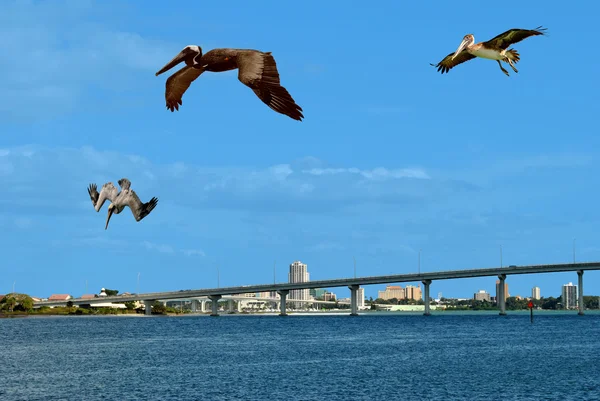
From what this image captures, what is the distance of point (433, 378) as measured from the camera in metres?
65.2

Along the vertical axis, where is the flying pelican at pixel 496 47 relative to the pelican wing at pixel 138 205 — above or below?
above

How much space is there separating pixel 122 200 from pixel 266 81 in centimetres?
390

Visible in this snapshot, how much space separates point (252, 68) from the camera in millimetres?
4641

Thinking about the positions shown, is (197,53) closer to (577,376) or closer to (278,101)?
(278,101)

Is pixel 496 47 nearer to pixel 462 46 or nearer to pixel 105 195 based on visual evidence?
pixel 462 46

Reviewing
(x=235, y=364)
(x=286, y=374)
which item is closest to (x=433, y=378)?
(x=286, y=374)

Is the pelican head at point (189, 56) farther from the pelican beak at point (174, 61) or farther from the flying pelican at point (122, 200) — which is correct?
the flying pelican at point (122, 200)

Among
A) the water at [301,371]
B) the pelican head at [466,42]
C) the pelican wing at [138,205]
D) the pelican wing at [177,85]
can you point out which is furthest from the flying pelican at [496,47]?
the water at [301,371]

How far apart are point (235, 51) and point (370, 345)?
105603 millimetres

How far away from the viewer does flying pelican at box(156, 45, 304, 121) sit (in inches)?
176

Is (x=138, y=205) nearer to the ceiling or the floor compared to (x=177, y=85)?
nearer to the floor

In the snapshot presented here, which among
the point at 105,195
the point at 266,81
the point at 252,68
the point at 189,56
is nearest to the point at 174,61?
the point at 189,56

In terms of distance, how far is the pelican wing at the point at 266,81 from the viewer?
175 inches

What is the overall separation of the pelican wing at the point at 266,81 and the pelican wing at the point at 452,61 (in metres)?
2.80
